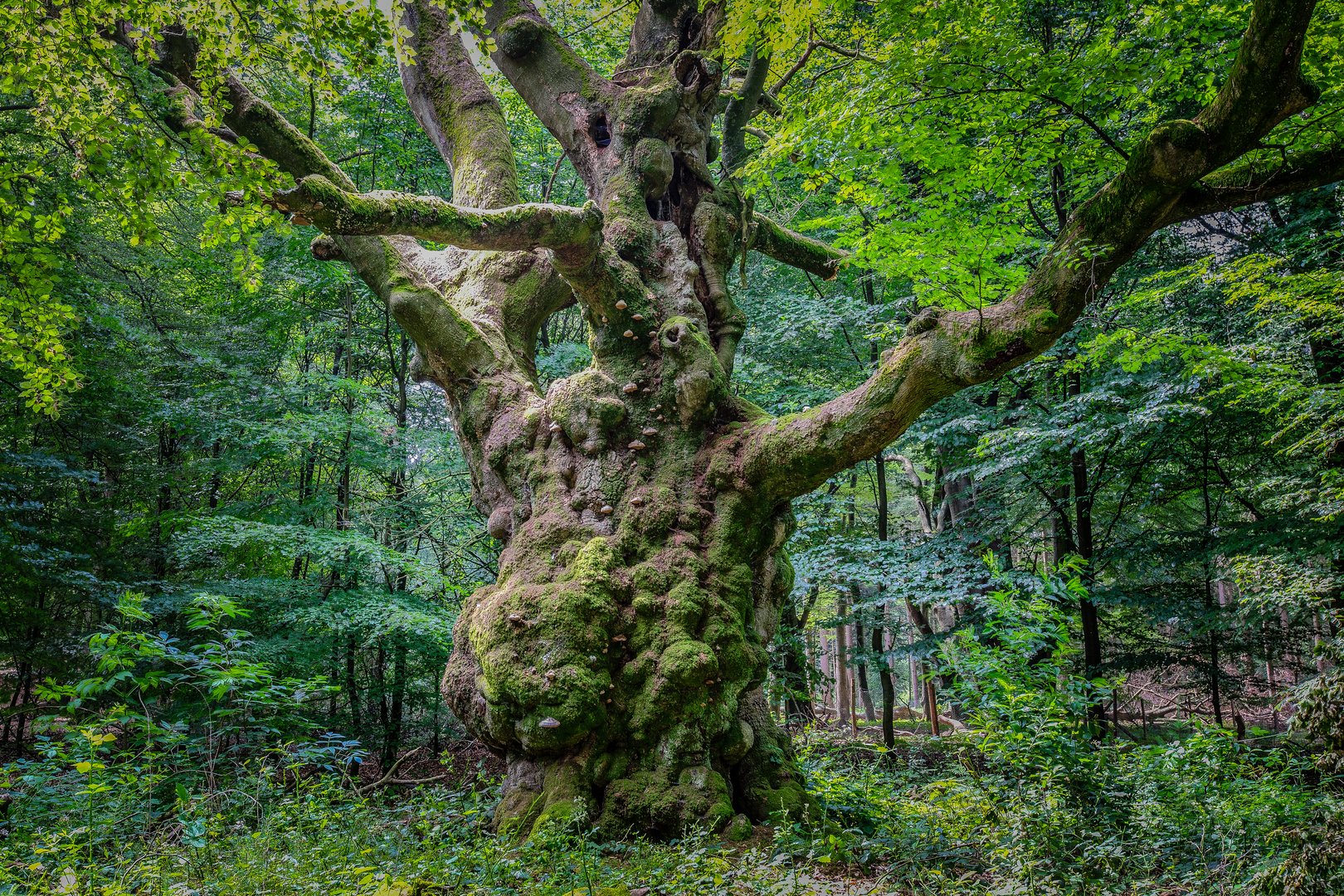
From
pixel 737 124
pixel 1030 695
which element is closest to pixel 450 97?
pixel 737 124

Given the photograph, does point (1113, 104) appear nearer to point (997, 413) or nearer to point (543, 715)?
point (997, 413)

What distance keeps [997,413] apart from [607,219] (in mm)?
5738

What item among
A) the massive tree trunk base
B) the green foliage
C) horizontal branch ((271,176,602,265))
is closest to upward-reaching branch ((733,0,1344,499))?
the massive tree trunk base

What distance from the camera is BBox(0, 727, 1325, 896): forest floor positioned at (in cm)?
262

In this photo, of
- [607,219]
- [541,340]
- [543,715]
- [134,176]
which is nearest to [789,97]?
[607,219]

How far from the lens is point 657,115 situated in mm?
5883

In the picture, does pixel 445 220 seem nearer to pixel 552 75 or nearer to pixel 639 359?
pixel 639 359

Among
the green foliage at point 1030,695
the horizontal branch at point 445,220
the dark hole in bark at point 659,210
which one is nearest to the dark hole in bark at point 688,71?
the dark hole in bark at point 659,210

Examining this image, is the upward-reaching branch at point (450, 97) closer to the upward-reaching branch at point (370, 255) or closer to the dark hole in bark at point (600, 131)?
the dark hole in bark at point (600, 131)

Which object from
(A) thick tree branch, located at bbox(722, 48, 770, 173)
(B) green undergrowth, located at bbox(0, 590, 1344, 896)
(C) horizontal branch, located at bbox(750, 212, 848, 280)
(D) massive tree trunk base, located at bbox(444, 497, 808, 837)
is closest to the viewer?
(B) green undergrowth, located at bbox(0, 590, 1344, 896)

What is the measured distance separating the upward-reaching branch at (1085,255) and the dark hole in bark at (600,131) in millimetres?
3342

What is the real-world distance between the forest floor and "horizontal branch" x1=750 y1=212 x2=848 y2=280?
472 centimetres

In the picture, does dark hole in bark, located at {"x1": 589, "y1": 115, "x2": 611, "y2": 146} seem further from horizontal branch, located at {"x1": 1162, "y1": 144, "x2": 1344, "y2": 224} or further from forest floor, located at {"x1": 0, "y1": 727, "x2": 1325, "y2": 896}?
forest floor, located at {"x1": 0, "y1": 727, "x2": 1325, "y2": 896}

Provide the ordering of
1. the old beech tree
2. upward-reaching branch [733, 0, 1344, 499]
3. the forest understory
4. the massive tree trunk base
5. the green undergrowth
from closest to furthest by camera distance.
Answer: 1. the green undergrowth
2. upward-reaching branch [733, 0, 1344, 499]
3. the forest understory
4. the old beech tree
5. the massive tree trunk base
